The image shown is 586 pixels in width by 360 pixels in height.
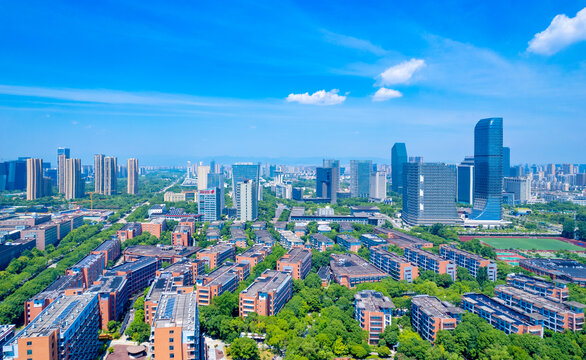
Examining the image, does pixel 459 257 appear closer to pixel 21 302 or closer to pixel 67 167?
pixel 21 302

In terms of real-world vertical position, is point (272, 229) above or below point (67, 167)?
below

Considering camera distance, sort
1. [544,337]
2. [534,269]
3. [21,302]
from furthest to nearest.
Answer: [534,269]
[21,302]
[544,337]

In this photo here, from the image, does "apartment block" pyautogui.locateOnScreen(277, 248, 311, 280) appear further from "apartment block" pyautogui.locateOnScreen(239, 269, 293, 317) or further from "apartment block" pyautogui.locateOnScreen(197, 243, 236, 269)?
"apartment block" pyautogui.locateOnScreen(197, 243, 236, 269)

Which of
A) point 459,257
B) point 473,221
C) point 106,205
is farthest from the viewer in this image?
point 106,205

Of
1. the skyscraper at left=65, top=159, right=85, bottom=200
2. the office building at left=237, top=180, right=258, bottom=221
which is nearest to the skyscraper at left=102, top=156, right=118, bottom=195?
the skyscraper at left=65, top=159, right=85, bottom=200

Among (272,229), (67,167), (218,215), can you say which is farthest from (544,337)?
(67,167)

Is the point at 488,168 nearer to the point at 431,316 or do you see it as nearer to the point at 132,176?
the point at 431,316

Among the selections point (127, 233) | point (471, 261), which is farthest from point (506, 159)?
point (127, 233)
